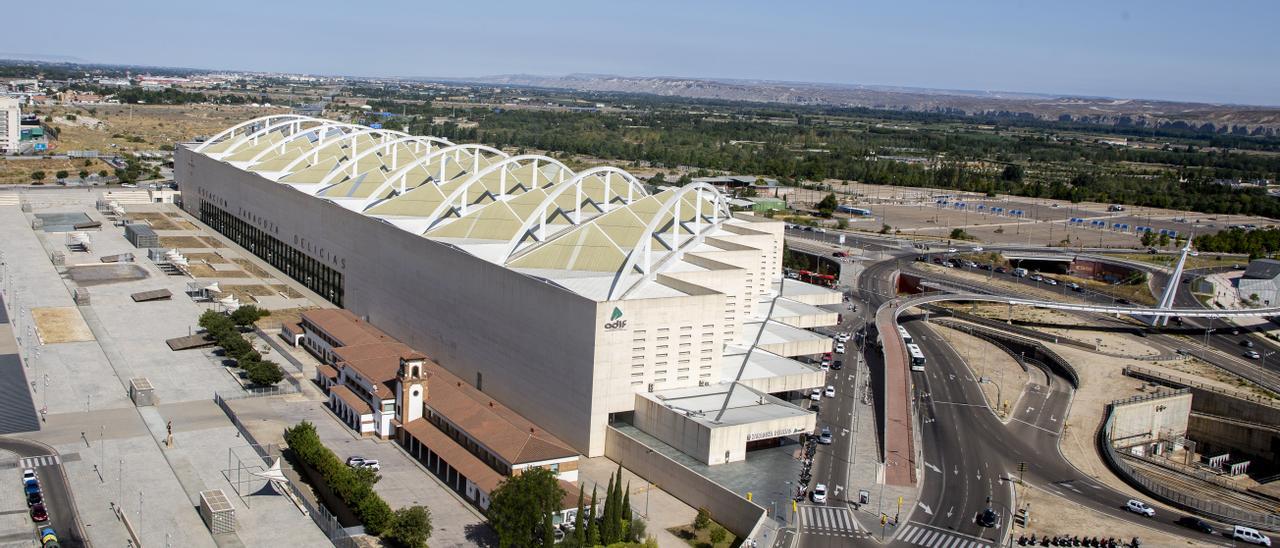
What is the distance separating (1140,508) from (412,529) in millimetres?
28880

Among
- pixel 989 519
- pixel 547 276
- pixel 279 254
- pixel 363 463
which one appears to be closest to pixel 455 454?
pixel 363 463

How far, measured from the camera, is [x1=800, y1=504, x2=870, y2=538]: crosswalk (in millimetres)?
39625

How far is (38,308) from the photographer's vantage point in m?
68.1

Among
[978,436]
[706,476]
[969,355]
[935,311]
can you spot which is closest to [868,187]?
[935,311]

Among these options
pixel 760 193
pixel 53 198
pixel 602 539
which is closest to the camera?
pixel 602 539

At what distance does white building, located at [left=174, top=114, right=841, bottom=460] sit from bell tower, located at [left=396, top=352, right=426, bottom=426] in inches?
180

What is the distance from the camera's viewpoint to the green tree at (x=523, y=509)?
117 feet

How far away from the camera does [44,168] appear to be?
137125 mm

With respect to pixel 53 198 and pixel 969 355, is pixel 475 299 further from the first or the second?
pixel 53 198

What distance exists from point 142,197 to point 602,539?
93.3 m

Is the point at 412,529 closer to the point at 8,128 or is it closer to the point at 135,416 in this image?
the point at 135,416

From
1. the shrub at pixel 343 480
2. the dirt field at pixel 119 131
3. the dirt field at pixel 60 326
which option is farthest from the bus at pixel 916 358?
the dirt field at pixel 119 131

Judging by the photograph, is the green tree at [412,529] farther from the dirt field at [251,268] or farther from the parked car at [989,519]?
the dirt field at [251,268]

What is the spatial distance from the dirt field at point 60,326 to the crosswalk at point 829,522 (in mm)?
43147
